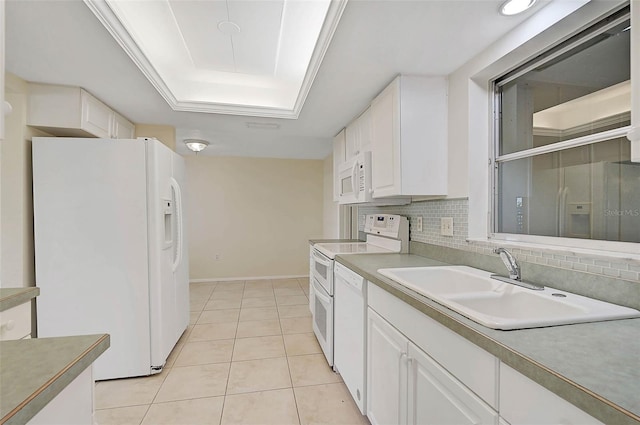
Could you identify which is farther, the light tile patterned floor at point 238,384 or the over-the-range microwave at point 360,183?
the over-the-range microwave at point 360,183

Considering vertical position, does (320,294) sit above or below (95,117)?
below

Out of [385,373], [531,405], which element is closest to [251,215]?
[385,373]

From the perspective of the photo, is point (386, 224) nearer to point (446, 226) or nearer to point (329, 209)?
point (446, 226)

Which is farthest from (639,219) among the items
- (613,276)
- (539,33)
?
(539,33)

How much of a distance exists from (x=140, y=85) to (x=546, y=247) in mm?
2691

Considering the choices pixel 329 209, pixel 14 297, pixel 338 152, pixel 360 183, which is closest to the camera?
pixel 14 297

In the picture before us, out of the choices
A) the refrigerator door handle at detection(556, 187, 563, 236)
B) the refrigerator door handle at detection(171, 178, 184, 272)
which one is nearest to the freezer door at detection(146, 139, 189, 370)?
the refrigerator door handle at detection(171, 178, 184, 272)

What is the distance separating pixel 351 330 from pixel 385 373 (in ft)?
1.53

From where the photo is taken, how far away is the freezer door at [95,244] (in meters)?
2.03

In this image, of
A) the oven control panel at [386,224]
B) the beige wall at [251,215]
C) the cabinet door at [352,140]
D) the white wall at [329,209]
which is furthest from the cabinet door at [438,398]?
the beige wall at [251,215]

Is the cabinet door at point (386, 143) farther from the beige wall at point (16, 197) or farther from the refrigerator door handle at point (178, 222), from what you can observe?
the beige wall at point (16, 197)

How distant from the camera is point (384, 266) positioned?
5.65 ft

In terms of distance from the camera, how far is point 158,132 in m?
3.06

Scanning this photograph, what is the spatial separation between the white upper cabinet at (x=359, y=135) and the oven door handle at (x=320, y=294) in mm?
1273
